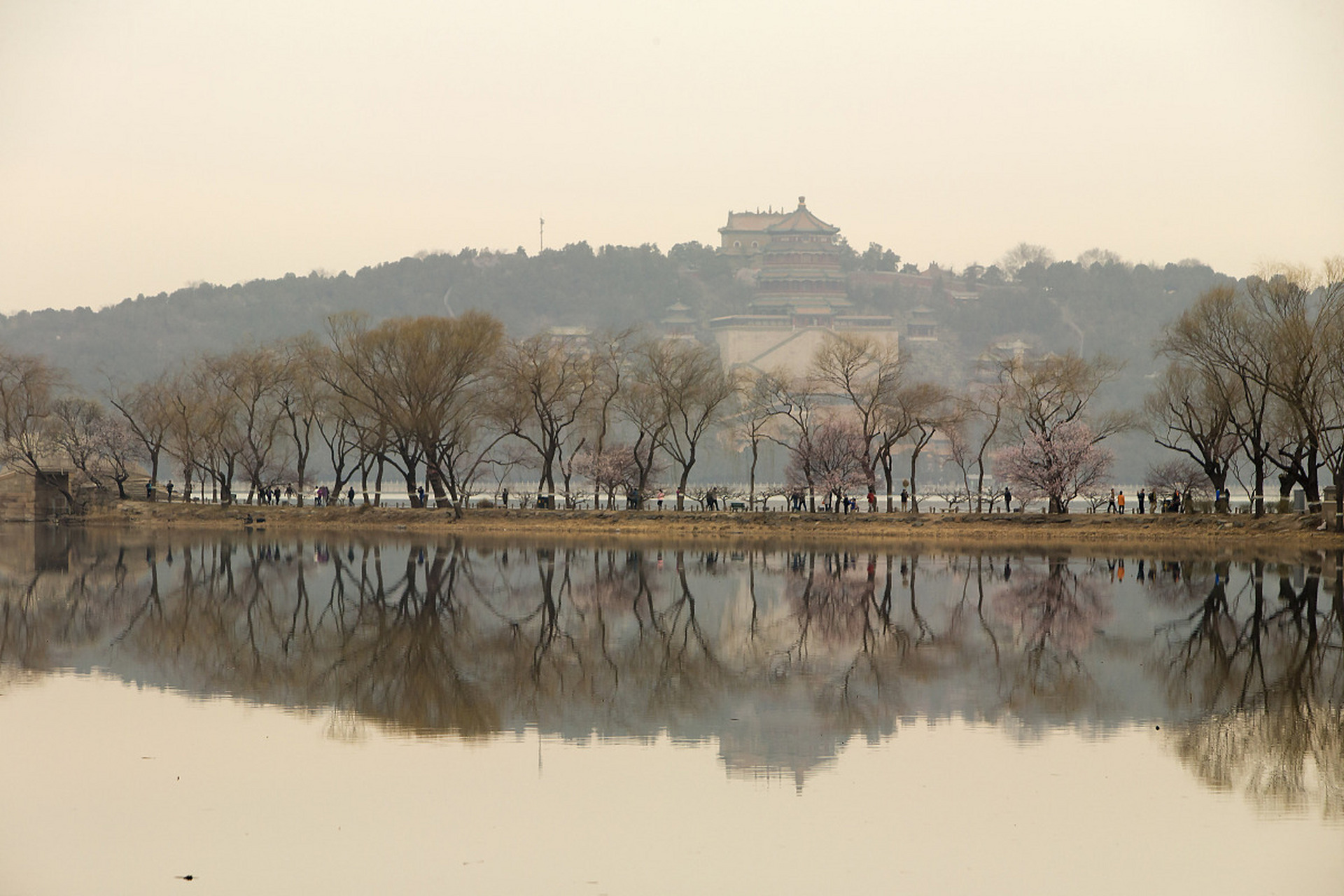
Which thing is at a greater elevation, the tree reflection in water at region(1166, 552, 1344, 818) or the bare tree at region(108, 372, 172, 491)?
the bare tree at region(108, 372, 172, 491)

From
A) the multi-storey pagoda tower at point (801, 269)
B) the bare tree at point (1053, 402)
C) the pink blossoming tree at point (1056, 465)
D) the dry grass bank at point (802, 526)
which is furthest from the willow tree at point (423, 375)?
the multi-storey pagoda tower at point (801, 269)

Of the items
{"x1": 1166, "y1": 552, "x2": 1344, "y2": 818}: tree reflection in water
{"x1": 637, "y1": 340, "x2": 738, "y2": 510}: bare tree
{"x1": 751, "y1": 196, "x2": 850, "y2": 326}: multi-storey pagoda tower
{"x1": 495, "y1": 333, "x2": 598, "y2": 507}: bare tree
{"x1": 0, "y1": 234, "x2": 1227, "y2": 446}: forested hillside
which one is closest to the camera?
{"x1": 1166, "y1": 552, "x2": 1344, "y2": 818}: tree reflection in water

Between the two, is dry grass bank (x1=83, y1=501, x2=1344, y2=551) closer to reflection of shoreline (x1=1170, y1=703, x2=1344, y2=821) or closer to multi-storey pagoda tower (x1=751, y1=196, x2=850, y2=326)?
reflection of shoreline (x1=1170, y1=703, x2=1344, y2=821)

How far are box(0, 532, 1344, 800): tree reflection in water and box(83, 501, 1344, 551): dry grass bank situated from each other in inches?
259

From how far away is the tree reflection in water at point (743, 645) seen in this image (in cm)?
1595

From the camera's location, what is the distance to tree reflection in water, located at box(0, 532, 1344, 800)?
1595 centimetres

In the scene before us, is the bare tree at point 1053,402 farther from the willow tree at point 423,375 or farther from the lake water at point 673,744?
the lake water at point 673,744

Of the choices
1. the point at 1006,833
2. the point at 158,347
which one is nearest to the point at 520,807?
the point at 1006,833

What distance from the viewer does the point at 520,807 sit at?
12.7m

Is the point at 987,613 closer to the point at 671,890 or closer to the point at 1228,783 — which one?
the point at 1228,783

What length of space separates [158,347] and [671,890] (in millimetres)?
129830

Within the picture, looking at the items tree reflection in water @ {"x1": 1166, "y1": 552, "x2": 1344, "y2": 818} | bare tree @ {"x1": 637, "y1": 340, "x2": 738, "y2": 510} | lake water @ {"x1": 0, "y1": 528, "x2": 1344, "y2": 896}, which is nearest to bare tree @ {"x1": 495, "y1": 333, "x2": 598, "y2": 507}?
bare tree @ {"x1": 637, "y1": 340, "x2": 738, "y2": 510}

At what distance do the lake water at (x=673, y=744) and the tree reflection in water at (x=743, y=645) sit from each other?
86 mm

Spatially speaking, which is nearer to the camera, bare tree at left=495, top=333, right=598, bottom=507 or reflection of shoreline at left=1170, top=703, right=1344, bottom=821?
reflection of shoreline at left=1170, top=703, right=1344, bottom=821
